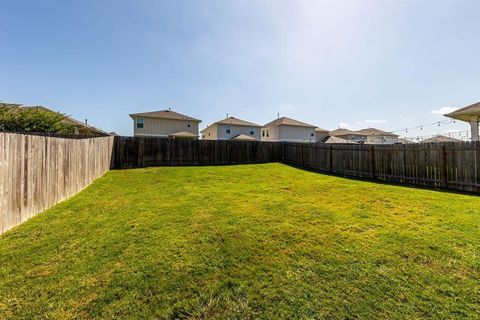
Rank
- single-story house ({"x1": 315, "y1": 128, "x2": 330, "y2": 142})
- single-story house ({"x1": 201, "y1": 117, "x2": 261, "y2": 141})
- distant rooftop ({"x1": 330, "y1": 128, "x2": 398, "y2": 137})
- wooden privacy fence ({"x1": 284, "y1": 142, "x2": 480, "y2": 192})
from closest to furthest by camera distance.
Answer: wooden privacy fence ({"x1": 284, "y1": 142, "x2": 480, "y2": 192})
single-story house ({"x1": 201, "y1": 117, "x2": 261, "y2": 141})
single-story house ({"x1": 315, "y1": 128, "x2": 330, "y2": 142})
distant rooftop ({"x1": 330, "y1": 128, "x2": 398, "y2": 137})

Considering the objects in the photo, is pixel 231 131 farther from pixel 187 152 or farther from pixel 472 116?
pixel 472 116

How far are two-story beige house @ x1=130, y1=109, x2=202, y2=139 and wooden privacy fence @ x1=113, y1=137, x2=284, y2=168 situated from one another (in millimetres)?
12037

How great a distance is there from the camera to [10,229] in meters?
3.90

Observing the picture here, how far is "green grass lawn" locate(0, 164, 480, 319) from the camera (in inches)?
84.7

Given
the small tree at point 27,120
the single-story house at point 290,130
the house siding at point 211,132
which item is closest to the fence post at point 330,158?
the small tree at point 27,120

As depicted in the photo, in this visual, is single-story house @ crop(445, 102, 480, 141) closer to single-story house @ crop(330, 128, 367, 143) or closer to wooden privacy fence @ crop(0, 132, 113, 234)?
wooden privacy fence @ crop(0, 132, 113, 234)

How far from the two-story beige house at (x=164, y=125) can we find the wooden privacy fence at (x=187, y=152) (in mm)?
12037

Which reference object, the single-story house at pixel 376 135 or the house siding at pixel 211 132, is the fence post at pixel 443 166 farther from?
the single-story house at pixel 376 135

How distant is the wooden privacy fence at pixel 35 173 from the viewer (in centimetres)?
384

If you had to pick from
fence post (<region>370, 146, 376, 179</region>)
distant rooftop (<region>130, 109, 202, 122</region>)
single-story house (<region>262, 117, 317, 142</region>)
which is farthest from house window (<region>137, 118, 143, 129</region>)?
fence post (<region>370, 146, 376, 179</region>)

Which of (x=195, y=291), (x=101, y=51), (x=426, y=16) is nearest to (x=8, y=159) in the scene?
(x=195, y=291)

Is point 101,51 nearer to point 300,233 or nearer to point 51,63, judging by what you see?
point 51,63

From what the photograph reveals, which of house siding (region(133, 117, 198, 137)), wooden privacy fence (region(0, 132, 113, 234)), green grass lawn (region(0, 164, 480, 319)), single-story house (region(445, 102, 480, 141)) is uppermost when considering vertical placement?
house siding (region(133, 117, 198, 137))

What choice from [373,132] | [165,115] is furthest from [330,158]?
[373,132]
